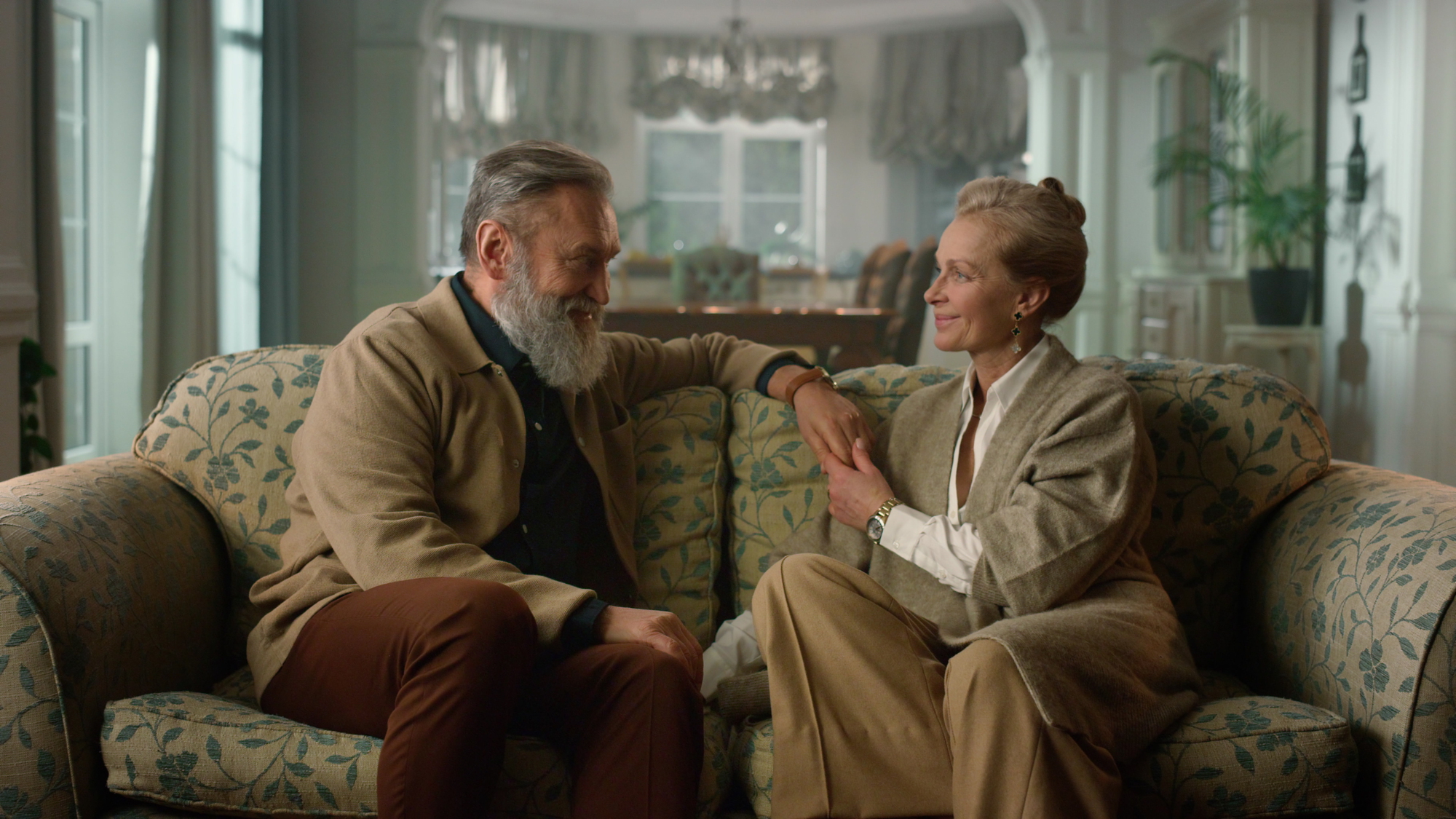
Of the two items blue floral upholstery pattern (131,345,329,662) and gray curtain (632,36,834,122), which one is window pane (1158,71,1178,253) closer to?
gray curtain (632,36,834,122)

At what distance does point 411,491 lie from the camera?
1.59 meters

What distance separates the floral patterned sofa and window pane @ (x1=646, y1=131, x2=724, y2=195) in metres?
8.28

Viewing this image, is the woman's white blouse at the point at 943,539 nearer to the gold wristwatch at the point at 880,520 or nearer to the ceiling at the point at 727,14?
the gold wristwatch at the point at 880,520

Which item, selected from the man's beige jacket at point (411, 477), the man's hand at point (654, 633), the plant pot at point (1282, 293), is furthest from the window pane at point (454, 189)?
the man's hand at point (654, 633)

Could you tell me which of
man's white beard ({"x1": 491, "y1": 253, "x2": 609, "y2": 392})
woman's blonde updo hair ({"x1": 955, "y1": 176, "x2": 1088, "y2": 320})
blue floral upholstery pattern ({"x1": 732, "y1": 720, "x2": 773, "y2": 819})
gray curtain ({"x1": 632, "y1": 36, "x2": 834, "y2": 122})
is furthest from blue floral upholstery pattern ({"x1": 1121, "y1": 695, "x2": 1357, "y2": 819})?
gray curtain ({"x1": 632, "y1": 36, "x2": 834, "y2": 122})

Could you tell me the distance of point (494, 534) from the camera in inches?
66.2

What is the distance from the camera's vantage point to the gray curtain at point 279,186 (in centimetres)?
516

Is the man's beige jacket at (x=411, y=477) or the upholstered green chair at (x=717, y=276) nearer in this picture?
the man's beige jacket at (x=411, y=477)

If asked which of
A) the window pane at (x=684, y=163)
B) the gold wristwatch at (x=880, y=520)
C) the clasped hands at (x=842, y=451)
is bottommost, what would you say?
the gold wristwatch at (x=880, y=520)

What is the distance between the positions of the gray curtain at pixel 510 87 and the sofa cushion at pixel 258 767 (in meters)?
7.92

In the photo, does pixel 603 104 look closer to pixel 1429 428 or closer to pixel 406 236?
pixel 406 236

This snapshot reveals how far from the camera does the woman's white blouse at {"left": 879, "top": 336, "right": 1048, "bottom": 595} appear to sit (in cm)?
169

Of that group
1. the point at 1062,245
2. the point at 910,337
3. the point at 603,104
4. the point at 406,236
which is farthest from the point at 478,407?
the point at 603,104

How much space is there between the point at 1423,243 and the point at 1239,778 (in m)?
3.82
